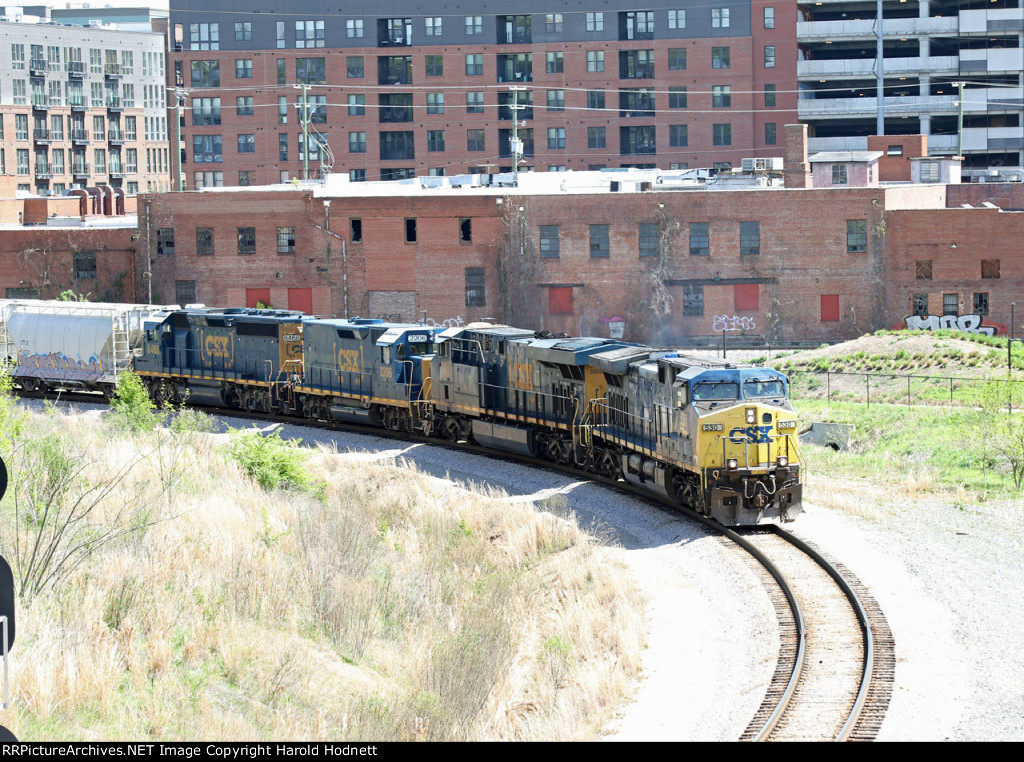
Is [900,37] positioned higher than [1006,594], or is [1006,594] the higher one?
[900,37]

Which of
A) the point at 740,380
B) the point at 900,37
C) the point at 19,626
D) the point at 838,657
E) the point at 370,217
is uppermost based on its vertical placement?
the point at 900,37

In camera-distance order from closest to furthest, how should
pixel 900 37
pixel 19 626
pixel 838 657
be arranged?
pixel 19 626
pixel 838 657
pixel 900 37

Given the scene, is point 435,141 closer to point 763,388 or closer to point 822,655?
point 763,388

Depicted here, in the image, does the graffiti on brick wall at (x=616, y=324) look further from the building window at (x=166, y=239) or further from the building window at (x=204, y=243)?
the building window at (x=166, y=239)

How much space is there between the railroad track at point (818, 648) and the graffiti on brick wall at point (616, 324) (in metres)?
44.4

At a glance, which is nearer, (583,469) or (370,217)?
(583,469)

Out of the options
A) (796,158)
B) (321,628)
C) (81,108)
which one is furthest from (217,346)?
(81,108)

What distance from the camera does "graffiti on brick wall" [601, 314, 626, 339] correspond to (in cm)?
7356

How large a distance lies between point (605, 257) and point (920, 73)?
5705cm

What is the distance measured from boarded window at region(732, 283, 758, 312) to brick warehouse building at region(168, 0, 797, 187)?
42.9 meters

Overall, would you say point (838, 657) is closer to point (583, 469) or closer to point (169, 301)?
point (583, 469)

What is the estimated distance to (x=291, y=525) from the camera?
91.9 ft
